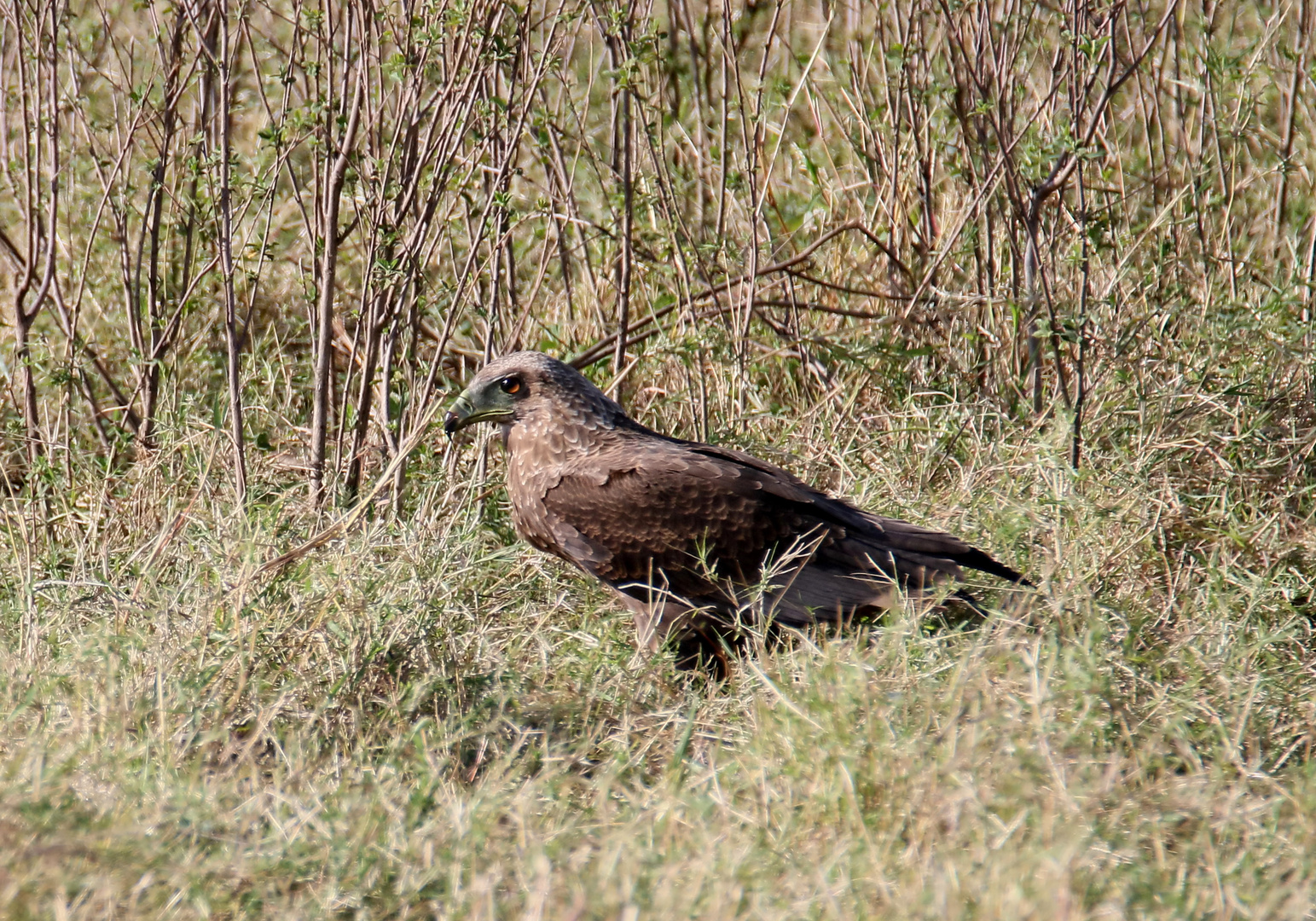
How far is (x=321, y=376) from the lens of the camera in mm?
4129

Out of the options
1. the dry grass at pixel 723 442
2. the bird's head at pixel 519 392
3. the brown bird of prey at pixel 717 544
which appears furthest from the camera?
the bird's head at pixel 519 392

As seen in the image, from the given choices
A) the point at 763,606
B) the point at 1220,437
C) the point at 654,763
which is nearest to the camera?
the point at 654,763

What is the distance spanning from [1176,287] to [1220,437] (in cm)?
91

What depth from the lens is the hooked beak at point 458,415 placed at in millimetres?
3990

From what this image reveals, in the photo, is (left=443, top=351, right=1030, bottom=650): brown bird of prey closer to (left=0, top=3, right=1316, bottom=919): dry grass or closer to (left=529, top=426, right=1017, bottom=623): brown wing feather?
(left=529, top=426, right=1017, bottom=623): brown wing feather

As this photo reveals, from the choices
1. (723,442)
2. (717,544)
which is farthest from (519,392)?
(723,442)

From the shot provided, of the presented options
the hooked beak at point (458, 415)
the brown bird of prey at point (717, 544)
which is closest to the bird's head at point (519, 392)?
the hooked beak at point (458, 415)

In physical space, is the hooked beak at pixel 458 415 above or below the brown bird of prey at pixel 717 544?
above

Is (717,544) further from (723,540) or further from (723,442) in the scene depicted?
(723,442)

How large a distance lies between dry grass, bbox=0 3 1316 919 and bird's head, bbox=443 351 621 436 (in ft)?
1.11

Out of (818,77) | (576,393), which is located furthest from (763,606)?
(818,77)

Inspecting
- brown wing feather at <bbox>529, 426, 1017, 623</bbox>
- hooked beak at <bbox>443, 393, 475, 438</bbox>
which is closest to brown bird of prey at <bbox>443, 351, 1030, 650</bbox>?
brown wing feather at <bbox>529, 426, 1017, 623</bbox>

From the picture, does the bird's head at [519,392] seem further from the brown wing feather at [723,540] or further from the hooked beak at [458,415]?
the brown wing feather at [723,540]

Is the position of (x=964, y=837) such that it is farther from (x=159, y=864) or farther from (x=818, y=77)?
(x=818, y=77)
